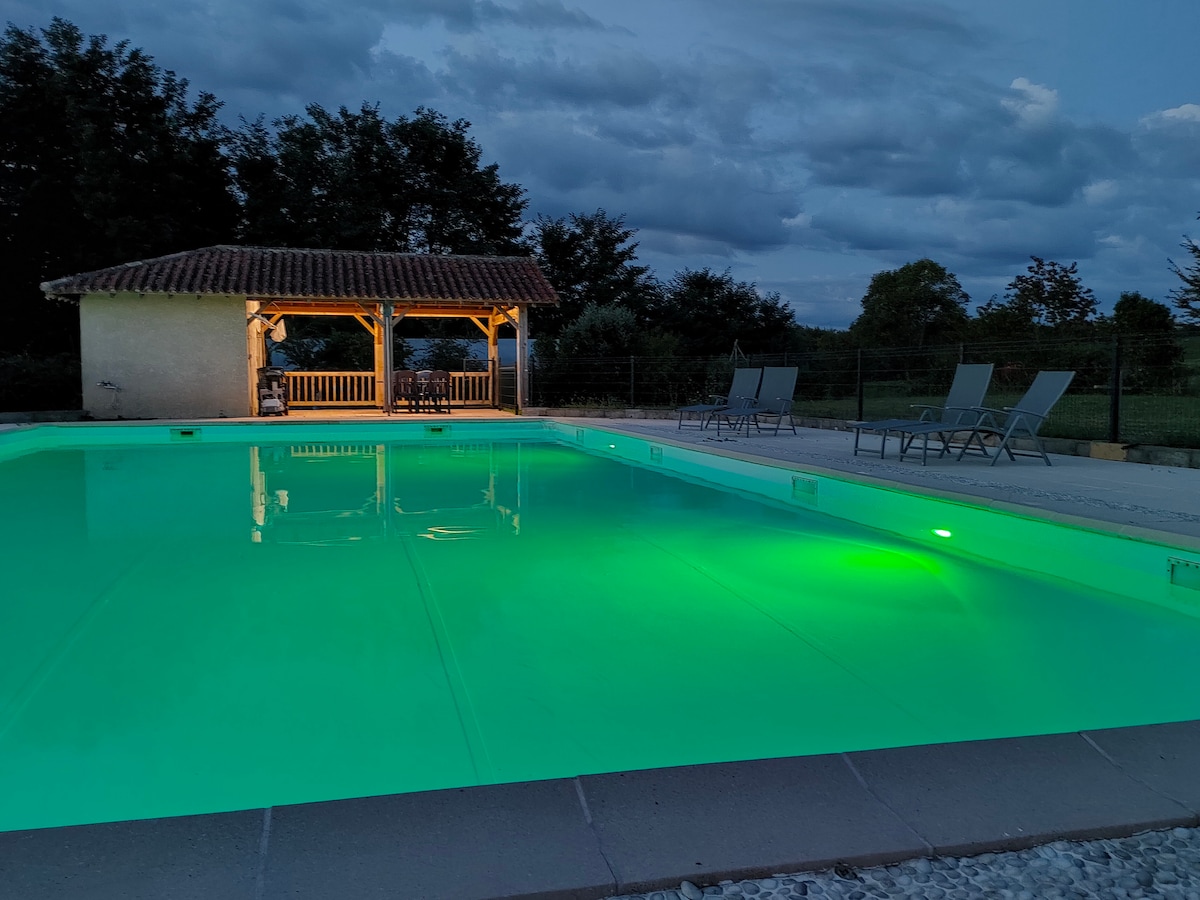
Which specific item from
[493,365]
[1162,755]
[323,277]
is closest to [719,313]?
[493,365]

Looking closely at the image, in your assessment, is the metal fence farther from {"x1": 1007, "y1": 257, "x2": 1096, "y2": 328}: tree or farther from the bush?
{"x1": 1007, "y1": 257, "x2": 1096, "y2": 328}: tree

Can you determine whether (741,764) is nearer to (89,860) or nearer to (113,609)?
(89,860)

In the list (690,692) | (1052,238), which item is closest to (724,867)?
(690,692)

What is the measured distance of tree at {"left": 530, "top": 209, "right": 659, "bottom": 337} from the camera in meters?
28.2

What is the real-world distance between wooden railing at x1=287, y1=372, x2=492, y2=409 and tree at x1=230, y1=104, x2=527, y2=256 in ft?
29.3

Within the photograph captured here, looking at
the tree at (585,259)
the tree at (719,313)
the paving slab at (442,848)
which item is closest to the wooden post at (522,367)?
the tree at (719,313)

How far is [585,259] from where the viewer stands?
1133 inches

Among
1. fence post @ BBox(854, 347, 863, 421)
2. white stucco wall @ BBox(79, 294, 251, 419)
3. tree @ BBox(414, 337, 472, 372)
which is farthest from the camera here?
tree @ BBox(414, 337, 472, 372)

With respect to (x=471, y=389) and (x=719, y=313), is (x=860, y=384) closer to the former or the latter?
(x=471, y=389)

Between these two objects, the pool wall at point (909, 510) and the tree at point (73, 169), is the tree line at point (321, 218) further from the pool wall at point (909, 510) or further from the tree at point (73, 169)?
the pool wall at point (909, 510)

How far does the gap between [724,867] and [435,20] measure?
19.4m

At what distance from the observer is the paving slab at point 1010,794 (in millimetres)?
1715

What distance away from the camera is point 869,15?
47.5 feet

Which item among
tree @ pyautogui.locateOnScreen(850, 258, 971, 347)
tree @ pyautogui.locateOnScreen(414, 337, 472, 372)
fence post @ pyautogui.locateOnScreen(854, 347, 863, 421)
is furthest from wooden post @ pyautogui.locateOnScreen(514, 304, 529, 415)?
tree @ pyautogui.locateOnScreen(850, 258, 971, 347)
